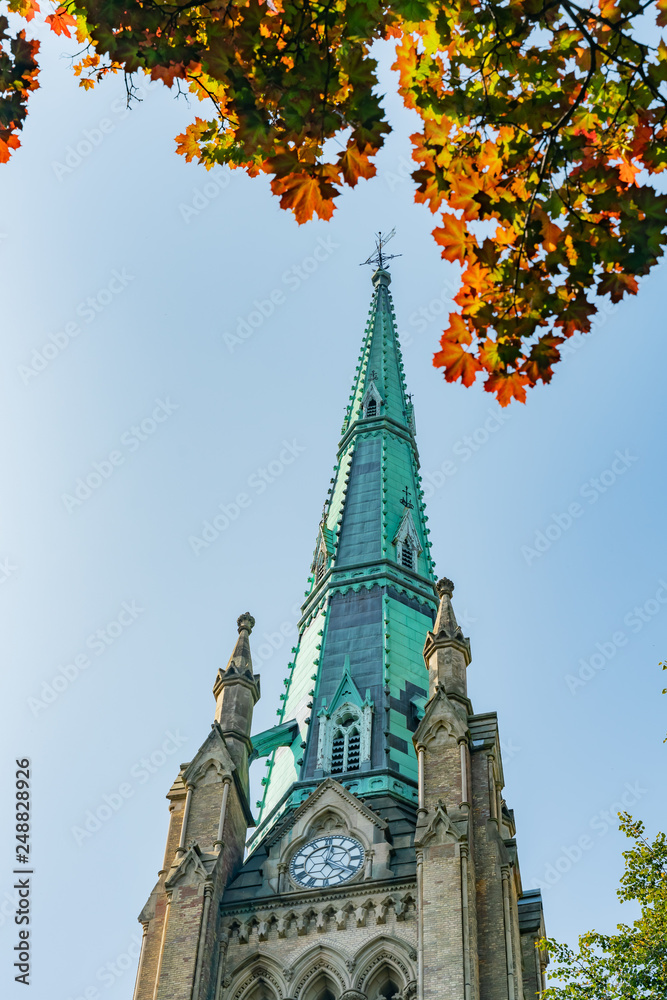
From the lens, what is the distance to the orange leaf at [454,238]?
10.5 metres

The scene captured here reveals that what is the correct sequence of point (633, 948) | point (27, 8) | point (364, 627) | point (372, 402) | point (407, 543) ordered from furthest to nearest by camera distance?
point (372, 402) → point (407, 543) → point (364, 627) → point (633, 948) → point (27, 8)

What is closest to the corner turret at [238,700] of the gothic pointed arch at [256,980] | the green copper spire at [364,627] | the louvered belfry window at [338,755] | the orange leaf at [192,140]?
the green copper spire at [364,627]

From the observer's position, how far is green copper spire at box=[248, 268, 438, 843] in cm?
4172

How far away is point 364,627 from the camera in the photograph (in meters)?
46.9

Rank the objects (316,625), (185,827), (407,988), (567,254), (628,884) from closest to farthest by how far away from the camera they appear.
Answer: (567,254)
(628,884)
(407,988)
(185,827)
(316,625)

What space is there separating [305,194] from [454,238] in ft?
3.69

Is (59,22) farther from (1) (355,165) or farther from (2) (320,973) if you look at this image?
(2) (320,973)

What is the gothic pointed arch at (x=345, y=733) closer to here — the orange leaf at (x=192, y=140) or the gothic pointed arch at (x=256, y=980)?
the gothic pointed arch at (x=256, y=980)

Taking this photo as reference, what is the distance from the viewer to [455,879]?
33.1m

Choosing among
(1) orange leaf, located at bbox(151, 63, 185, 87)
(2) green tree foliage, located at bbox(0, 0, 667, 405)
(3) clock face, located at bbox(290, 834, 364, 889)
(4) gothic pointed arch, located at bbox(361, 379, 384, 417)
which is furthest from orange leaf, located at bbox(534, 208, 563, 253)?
(4) gothic pointed arch, located at bbox(361, 379, 384, 417)

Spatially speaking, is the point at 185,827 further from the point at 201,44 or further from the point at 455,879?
the point at 201,44

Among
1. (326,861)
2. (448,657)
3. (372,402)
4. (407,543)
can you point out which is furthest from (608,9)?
(372,402)

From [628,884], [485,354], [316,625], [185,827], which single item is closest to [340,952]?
[185,827]

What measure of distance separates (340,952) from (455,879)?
3.47 m
